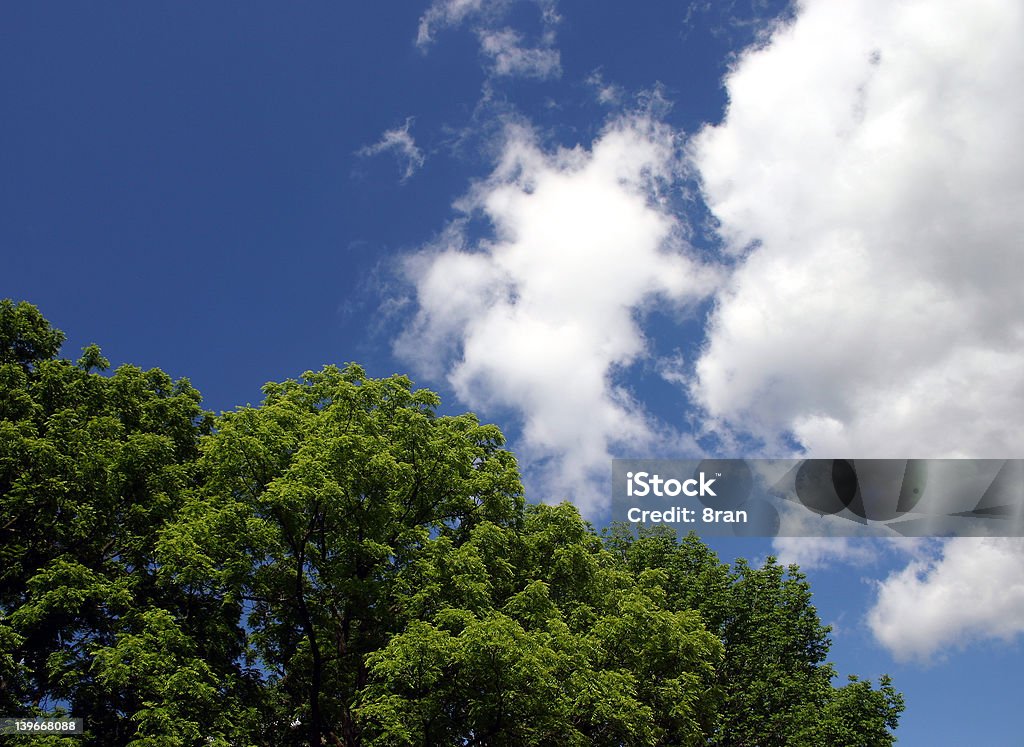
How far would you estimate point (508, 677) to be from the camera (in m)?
19.1

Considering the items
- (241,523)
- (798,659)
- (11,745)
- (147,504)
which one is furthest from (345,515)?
(798,659)

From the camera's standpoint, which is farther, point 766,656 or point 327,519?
point 766,656

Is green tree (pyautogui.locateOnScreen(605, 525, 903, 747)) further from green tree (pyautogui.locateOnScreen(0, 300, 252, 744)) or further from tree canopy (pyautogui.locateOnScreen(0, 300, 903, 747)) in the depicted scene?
green tree (pyautogui.locateOnScreen(0, 300, 252, 744))

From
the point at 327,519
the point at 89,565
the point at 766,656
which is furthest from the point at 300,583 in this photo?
the point at 766,656

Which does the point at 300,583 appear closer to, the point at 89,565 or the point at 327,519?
the point at 327,519

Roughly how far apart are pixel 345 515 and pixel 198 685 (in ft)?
16.2

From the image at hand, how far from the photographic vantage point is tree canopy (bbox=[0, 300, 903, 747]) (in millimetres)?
19812

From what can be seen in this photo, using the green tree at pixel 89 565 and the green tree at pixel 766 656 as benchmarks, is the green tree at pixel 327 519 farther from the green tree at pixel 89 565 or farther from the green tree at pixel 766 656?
the green tree at pixel 766 656

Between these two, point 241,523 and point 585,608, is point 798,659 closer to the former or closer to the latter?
point 585,608

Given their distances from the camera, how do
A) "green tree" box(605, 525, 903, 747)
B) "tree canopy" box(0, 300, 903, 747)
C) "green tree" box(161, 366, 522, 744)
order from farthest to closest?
"green tree" box(605, 525, 903, 747) → "green tree" box(161, 366, 522, 744) → "tree canopy" box(0, 300, 903, 747)

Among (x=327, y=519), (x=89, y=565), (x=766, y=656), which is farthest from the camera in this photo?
(x=766, y=656)

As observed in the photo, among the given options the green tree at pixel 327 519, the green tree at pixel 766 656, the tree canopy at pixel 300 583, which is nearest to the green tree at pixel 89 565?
the tree canopy at pixel 300 583

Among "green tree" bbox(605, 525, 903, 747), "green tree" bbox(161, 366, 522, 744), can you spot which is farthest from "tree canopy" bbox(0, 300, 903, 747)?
"green tree" bbox(605, 525, 903, 747)

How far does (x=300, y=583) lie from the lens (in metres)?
21.7
